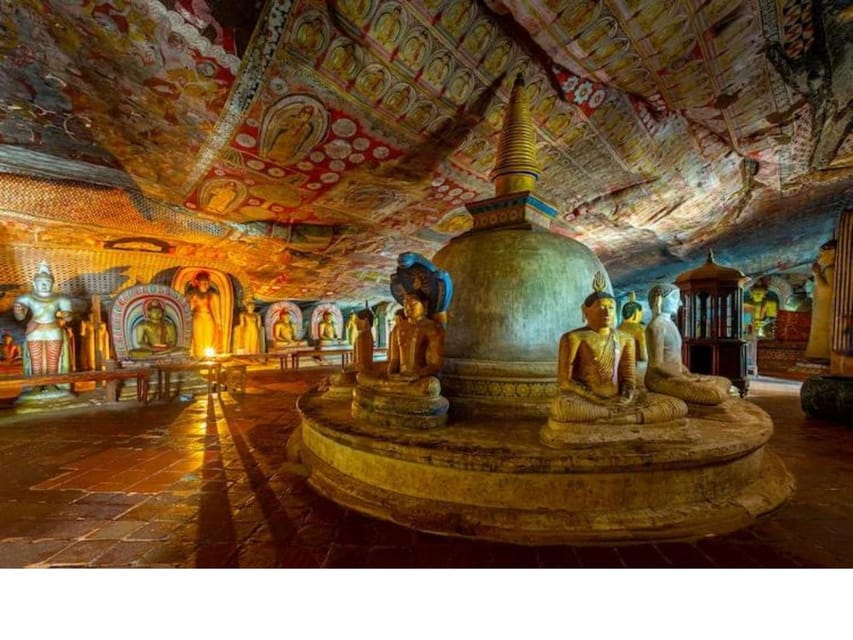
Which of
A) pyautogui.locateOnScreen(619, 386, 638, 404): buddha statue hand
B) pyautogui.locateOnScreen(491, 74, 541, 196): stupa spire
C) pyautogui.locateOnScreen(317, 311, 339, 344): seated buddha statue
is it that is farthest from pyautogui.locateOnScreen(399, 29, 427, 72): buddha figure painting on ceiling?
pyautogui.locateOnScreen(317, 311, 339, 344): seated buddha statue

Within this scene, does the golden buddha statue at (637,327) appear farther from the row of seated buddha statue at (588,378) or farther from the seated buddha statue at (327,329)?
the seated buddha statue at (327,329)

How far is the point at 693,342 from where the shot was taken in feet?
28.5

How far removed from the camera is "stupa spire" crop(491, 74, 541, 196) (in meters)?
5.06

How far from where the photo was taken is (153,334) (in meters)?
9.19

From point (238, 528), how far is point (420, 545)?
126cm

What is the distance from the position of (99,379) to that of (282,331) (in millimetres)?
6192

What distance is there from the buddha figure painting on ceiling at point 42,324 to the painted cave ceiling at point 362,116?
63cm

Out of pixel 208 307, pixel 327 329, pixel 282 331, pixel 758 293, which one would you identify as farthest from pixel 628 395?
pixel 758 293

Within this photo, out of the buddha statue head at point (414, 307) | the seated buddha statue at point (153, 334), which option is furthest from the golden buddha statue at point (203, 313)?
the buddha statue head at point (414, 307)

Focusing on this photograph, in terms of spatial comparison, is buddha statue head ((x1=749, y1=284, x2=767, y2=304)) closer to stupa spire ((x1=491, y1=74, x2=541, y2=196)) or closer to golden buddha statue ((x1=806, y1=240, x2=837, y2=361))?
golden buddha statue ((x1=806, y1=240, x2=837, y2=361))

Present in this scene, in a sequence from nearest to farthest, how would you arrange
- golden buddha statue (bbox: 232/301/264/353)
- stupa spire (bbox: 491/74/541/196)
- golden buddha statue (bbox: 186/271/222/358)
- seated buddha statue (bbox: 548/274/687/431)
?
seated buddha statue (bbox: 548/274/687/431) → stupa spire (bbox: 491/74/541/196) → golden buddha statue (bbox: 186/271/222/358) → golden buddha statue (bbox: 232/301/264/353)

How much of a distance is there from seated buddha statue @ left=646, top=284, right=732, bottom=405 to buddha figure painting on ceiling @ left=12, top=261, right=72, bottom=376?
10.3 meters

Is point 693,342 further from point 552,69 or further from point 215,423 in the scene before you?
point 215,423

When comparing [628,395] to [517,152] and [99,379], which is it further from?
[99,379]
